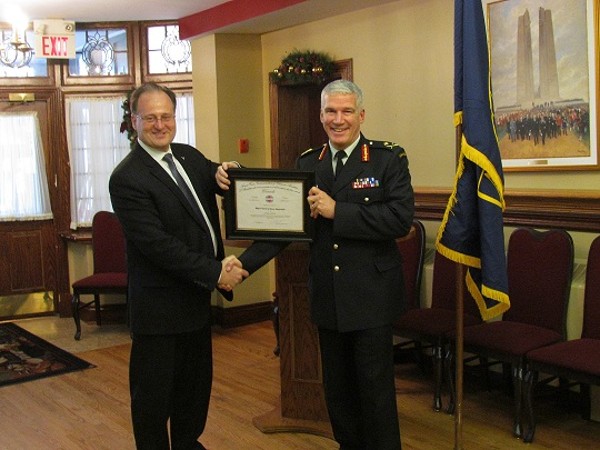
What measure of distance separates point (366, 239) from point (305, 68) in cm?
314

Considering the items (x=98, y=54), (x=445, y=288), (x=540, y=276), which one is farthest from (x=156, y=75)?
(x=540, y=276)

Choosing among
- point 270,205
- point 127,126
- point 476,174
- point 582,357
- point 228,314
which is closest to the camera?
point 270,205

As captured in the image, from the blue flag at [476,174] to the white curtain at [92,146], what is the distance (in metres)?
4.00

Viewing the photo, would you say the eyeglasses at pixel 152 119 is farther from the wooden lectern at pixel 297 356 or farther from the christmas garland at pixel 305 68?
the christmas garland at pixel 305 68

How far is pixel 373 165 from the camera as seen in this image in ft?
9.20

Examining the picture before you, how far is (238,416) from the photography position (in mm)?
4062

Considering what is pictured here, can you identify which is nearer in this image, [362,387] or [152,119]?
[152,119]

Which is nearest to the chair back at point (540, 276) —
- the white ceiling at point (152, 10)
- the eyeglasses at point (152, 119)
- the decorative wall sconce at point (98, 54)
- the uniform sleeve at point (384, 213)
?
the uniform sleeve at point (384, 213)

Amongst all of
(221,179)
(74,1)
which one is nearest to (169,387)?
(221,179)

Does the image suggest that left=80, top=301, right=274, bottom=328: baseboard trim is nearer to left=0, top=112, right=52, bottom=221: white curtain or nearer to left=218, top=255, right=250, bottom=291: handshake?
left=0, top=112, right=52, bottom=221: white curtain

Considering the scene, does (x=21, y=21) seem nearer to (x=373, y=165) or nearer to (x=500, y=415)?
(x=373, y=165)

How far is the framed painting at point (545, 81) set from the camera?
3.83 m

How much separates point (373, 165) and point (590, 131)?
1630 millimetres

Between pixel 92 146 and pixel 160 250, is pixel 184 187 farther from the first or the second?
pixel 92 146
